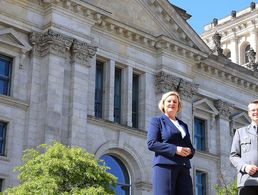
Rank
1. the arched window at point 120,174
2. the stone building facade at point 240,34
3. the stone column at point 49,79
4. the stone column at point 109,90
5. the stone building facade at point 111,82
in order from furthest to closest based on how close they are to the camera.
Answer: the stone building facade at point 240,34 < the arched window at point 120,174 < the stone column at point 109,90 < the stone building facade at point 111,82 < the stone column at point 49,79

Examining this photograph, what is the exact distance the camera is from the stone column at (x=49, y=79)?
96.4 feet

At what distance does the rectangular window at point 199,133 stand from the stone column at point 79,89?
31.3 ft

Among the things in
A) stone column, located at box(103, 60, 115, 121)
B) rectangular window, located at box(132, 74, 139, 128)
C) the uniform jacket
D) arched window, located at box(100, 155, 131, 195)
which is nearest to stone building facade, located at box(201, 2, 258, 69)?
rectangular window, located at box(132, 74, 139, 128)

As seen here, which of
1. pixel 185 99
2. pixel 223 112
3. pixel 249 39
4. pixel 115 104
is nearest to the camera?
pixel 115 104

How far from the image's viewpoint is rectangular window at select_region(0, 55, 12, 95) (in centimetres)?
2947

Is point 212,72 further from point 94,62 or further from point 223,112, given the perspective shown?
point 94,62

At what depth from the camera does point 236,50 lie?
6819 cm

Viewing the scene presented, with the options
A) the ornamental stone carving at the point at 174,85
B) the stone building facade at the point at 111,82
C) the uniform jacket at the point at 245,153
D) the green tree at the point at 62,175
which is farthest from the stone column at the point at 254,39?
the uniform jacket at the point at 245,153

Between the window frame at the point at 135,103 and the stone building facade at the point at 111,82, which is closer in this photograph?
the stone building facade at the point at 111,82

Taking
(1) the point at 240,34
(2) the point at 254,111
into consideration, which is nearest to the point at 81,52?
(2) the point at 254,111

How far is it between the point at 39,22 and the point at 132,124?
292 inches

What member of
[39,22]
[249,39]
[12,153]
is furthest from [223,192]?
[249,39]

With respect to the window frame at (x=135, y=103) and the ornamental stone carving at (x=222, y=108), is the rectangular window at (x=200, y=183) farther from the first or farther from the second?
the window frame at (x=135, y=103)

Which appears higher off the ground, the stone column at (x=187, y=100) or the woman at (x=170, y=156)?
the stone column at (x=187, y=100)
